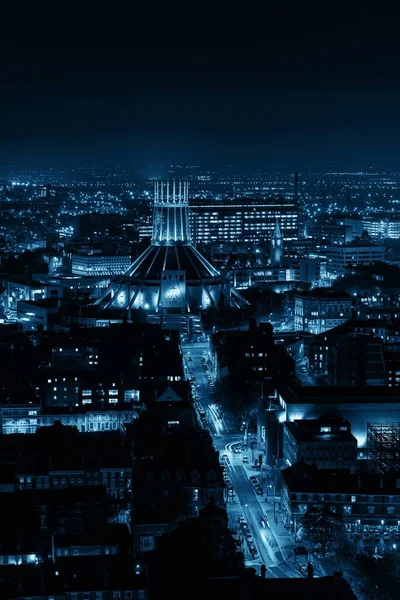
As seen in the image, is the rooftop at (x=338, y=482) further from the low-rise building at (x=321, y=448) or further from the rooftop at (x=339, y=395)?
the rooftop at (x=339, y=395)

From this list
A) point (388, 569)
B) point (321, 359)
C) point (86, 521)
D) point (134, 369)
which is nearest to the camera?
point (388, 569)

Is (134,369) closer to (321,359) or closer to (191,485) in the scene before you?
(321,359)

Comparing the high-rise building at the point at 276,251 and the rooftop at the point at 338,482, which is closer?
the rooftop at the point at 338,482

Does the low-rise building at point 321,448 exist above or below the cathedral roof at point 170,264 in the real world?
below

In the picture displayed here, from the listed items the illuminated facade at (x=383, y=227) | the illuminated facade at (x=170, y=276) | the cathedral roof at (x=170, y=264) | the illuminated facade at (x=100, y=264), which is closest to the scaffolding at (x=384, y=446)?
the illuminated facade at (x=170, y=276)

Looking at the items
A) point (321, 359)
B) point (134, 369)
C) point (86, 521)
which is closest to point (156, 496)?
point (86, 521)

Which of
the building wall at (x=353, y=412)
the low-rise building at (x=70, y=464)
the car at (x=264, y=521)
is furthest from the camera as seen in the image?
the building wall at (x=353, y=412)

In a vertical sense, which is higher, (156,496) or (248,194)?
(248,194)
